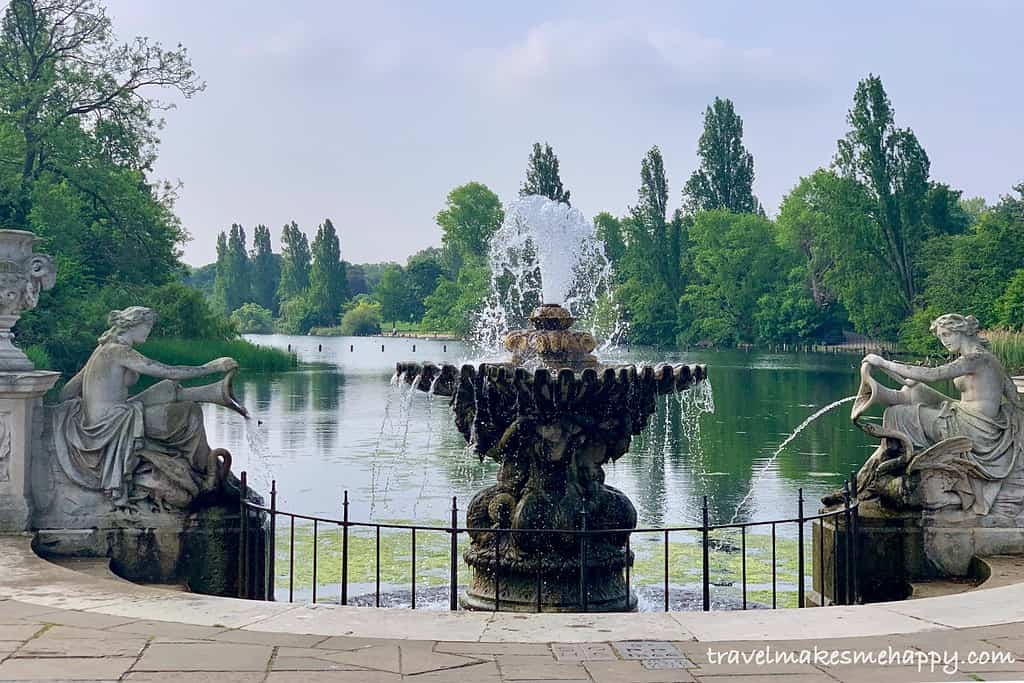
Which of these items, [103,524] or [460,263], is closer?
[103,524]

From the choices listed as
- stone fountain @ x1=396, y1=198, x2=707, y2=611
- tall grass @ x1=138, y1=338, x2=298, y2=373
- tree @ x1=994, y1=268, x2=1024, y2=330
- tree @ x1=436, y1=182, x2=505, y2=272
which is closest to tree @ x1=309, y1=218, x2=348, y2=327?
tree @ x1=436, y1=182, x2=505, y2=272

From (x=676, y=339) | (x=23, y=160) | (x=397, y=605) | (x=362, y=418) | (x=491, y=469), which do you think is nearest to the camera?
(x=397, y=605)

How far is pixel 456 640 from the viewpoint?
574 centimetres

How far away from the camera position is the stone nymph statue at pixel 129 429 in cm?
875

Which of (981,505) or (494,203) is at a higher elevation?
(494,203)

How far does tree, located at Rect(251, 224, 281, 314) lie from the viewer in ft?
514

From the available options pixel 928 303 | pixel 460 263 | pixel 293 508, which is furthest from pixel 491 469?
pixel 460 263

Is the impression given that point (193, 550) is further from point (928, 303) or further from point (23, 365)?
point (928, 303)

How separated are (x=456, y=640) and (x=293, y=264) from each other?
14917 cm

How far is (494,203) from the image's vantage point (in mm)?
91625

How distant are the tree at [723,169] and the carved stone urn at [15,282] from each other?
86.3 meters

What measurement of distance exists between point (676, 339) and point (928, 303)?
22.8m

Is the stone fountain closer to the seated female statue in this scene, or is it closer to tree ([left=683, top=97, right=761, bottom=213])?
the seated female statue

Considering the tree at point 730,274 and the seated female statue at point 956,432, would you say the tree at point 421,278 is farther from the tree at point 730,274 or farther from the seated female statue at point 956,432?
the seated female statue at point 956,432
